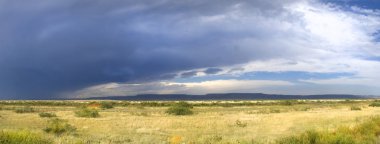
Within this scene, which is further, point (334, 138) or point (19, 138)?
point (334, 138)

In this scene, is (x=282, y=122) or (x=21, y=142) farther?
(x=282, y=122)

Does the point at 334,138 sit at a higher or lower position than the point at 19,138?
lower

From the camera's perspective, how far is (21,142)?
18.9 m

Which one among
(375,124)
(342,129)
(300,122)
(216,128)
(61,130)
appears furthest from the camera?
(300,122)

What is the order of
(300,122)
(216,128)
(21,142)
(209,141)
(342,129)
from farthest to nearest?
(300,122), (216,128), (342,129), (209,141), (21,142)

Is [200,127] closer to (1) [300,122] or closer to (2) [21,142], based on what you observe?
(1) [300,122]

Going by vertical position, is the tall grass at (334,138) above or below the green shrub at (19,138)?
below

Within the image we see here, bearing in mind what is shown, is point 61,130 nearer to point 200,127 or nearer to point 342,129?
Result: point 200,127

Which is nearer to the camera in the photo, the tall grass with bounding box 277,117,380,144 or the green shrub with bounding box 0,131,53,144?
the green shrub with bounding box 0,131,53,144

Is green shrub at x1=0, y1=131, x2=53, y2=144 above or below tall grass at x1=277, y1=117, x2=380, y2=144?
above

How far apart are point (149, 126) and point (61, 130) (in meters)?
6.83

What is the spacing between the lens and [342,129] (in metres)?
26.5

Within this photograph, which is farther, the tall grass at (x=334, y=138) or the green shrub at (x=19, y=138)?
the tall grass at (x=334, y=138)

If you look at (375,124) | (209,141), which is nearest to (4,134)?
(209,141)
